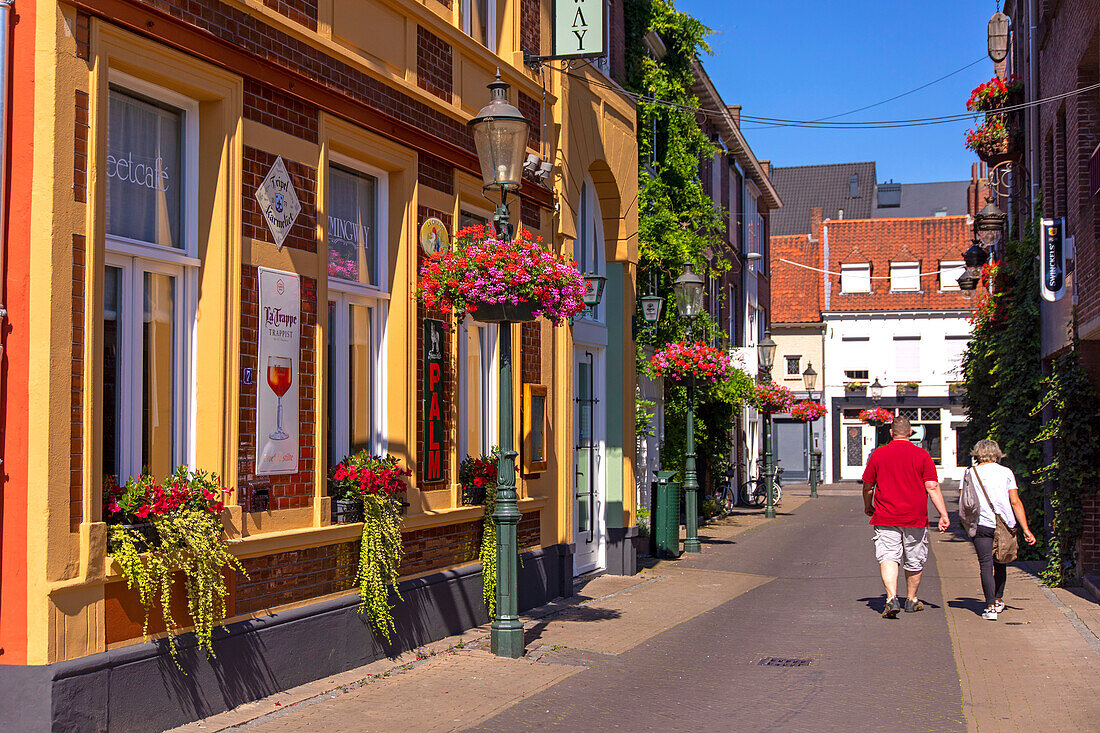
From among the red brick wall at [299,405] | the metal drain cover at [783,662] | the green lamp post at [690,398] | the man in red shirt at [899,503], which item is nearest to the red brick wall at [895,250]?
the green lamp post at [690,398]

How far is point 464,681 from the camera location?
828 cm

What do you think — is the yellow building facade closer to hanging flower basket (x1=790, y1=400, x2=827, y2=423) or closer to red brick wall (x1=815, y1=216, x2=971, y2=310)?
hanging flower basket (x1=790, y1=400, x2=827, y2=423)

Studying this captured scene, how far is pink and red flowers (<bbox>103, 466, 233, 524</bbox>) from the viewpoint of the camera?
6.41 meters

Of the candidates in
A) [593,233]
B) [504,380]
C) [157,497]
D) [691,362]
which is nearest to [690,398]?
[691,362]

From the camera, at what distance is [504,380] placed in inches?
361

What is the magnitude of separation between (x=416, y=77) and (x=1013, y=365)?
10855 millimetres

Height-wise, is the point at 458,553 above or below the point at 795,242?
below

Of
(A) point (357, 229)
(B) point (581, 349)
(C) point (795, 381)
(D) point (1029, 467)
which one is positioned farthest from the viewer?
(C) point (795, 381)

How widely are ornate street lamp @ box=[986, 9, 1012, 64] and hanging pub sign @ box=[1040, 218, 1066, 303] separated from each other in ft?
23.2

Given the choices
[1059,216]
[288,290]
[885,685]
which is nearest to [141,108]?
[288,290]

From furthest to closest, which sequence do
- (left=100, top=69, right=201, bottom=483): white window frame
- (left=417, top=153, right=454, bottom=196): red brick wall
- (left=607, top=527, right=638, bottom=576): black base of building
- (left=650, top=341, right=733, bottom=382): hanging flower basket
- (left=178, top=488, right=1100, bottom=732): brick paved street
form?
(left=650, top=341, right=733, bottom=382): hanging flower basket
(left=607, top=527, right=638, bottom=576): black base of building
(left=417, top=153, right=454, bottom=196): red brick wall
(left=178, top=488, right=1100, bottom=732): brick paved street
(left=100, top=69, right=201, bottom=483): white window frame

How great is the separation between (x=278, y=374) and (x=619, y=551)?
794 centimetres

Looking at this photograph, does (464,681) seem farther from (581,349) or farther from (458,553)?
(581,349)

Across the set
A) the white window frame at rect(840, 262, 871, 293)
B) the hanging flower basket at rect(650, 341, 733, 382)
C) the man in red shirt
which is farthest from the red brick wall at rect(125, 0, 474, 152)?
the white window frame at rect(840, 262, 871, 293)
